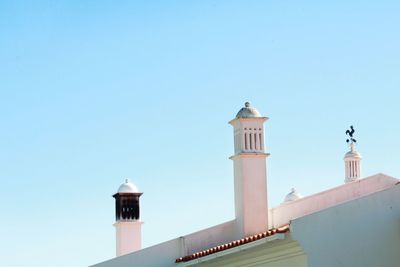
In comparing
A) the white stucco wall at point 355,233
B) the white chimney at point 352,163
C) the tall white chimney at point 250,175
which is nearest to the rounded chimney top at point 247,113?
the tall white chimney at point 250,175

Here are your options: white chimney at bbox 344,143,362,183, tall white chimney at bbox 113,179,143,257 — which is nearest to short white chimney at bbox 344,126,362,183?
white chimney at bbox 344,143,362,183

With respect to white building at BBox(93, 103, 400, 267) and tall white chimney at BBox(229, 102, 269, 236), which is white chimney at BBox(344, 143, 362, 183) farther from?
tall white chimney at BBox(229, 102, 269, 236)

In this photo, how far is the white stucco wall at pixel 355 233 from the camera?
61.1ft

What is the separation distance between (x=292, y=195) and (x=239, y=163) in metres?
8.57

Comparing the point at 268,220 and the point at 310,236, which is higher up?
the point at 268,220

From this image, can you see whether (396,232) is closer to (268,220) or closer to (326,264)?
(326,264)

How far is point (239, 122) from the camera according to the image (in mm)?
23781

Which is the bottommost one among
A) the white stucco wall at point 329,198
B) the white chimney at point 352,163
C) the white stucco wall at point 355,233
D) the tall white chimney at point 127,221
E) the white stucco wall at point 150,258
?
the white stucco wall at point 355,233

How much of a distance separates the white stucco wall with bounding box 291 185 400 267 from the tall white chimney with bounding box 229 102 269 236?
4648 millimetres

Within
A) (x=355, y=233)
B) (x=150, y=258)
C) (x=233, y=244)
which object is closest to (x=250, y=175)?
(x=150, y=258)

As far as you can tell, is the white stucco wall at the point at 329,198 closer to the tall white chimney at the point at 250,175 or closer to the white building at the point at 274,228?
the white building at the point at 274,228

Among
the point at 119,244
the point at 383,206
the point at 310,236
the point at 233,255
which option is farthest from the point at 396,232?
the point at 119,244

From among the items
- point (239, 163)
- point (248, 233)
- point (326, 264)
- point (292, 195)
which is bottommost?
point (326, 264)

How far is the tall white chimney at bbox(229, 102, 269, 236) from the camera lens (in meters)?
23.5
